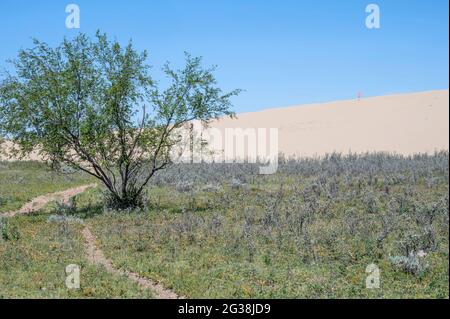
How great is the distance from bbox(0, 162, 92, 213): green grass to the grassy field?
124 inches

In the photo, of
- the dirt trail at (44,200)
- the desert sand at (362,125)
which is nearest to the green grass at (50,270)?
the dirt trail at (44,200)

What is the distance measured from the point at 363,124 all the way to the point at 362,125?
25.1 inches

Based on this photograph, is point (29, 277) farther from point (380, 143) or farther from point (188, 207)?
point (380, 143)

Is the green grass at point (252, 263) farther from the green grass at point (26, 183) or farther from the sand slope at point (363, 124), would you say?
the sand slope at point (363, 124)

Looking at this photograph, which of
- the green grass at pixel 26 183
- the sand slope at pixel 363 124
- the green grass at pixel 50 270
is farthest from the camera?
the sand slope at pixel 363 124

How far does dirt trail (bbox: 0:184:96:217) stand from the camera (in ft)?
73.8

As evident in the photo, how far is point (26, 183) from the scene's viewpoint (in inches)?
1297

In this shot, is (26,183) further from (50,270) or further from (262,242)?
(262,242)

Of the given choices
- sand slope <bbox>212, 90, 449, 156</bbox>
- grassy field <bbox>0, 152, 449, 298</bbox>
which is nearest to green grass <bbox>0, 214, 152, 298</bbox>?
grassy field <bbox>0, 152, 449, 298</bbox>

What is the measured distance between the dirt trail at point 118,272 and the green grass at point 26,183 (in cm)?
783

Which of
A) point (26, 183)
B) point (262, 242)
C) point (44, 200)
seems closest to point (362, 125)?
point (26, 183)

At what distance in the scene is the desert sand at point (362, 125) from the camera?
A: 47478mm

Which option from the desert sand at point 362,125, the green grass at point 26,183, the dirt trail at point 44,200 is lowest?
the dirt trail at point 44,200
